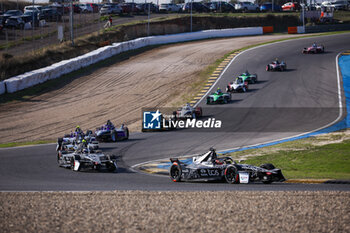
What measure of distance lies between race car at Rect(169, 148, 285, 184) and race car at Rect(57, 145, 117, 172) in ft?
10.4

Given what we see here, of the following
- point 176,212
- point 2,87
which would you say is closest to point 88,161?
point 176,212

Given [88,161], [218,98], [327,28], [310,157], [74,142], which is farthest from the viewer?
[327,28]

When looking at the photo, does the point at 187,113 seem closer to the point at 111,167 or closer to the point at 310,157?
the point at 310,157

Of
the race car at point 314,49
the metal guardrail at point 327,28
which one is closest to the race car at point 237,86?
the race car at point 314,49

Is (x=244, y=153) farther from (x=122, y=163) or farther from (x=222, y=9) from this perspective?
(x=222, y=9)

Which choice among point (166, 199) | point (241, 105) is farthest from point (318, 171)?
point (241, 105)

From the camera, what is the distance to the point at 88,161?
1978 cm

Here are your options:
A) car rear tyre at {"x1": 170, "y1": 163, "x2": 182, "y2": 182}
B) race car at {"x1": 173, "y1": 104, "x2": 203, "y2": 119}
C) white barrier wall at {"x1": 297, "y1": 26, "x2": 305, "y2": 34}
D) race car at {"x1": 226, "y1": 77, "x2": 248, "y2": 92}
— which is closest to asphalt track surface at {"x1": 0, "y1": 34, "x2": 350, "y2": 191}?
car rear tyre at {"x1": 170, "y1": 163, "x2": 182, "y2": 182}

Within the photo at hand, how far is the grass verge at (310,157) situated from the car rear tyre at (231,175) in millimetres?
2210

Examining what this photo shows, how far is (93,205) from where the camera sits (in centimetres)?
1299

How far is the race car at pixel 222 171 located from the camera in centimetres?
1569

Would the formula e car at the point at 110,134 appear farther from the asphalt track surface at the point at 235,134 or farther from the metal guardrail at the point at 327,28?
the metal guardrail at the point at 327,28

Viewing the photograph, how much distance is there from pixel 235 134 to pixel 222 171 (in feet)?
34.9

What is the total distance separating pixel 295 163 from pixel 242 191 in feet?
20.3
